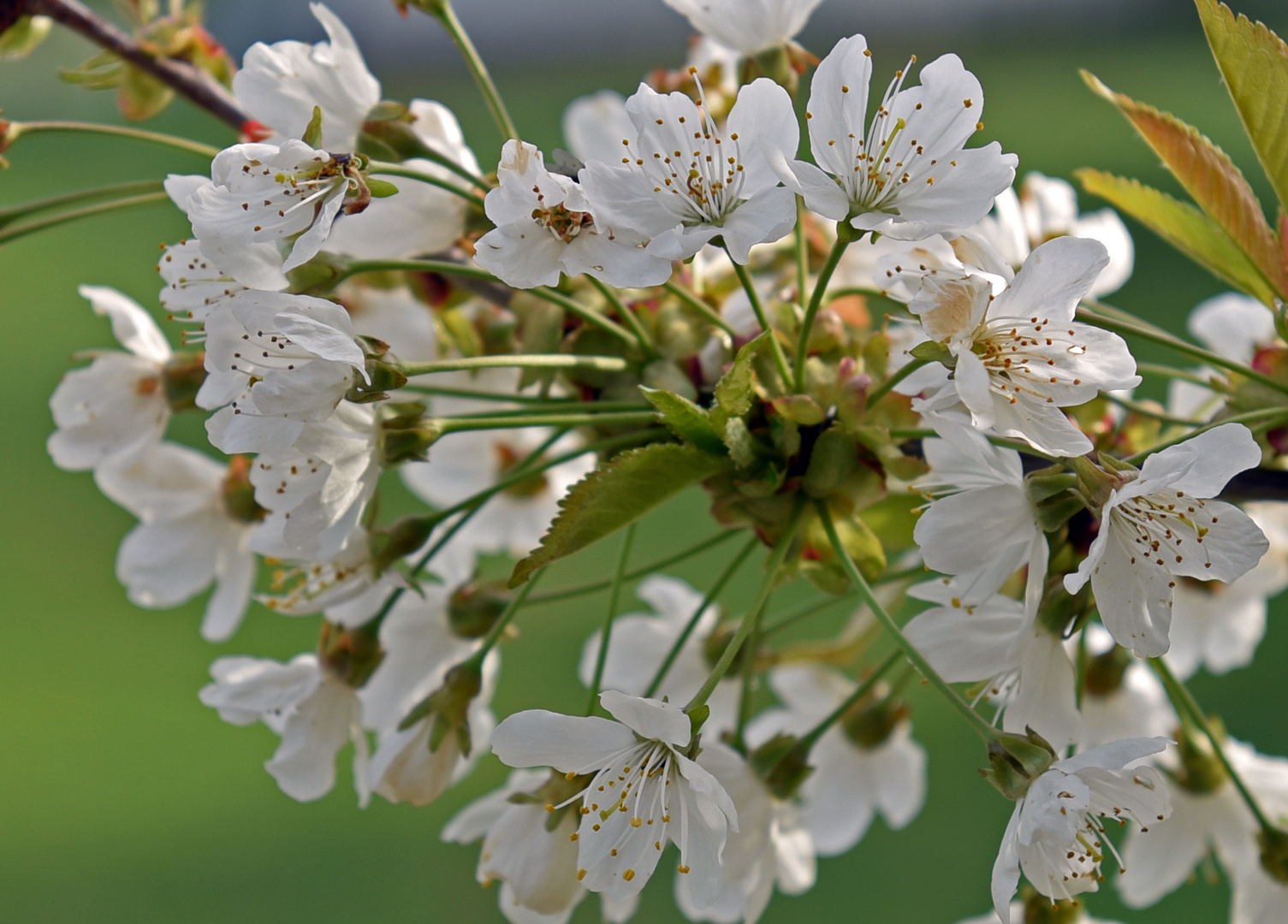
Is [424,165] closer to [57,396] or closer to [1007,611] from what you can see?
[57,396]

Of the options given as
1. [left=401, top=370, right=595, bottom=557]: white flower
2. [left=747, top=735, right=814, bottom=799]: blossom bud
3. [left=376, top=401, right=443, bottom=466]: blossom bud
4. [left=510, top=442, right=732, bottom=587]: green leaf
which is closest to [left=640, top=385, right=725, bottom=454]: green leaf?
[left=510, top=442, right=732, bottom=587]: green leaf

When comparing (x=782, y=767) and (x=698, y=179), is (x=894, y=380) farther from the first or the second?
(x=782, y=767)

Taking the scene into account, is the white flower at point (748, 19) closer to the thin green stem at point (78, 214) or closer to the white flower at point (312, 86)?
the white flower at point (312, 86)

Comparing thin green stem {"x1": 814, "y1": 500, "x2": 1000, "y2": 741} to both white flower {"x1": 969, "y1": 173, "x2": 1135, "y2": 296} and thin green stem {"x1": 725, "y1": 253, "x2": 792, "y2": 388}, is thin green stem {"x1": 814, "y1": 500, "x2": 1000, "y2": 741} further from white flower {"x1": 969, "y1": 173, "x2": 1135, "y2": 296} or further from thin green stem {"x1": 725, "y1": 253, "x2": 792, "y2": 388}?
white flower {"x1": 969, "y1": 173, "x2": 1135, "y2": 296}

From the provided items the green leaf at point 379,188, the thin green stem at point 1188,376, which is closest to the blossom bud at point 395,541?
the green leaf at point 379,188

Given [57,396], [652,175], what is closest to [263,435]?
[652,175]

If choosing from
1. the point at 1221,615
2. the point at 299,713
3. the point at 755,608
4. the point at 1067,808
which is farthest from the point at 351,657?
the point at 1221,615

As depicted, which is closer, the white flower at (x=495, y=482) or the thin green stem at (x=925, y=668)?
the thin green stem at (x=925, y=668)
